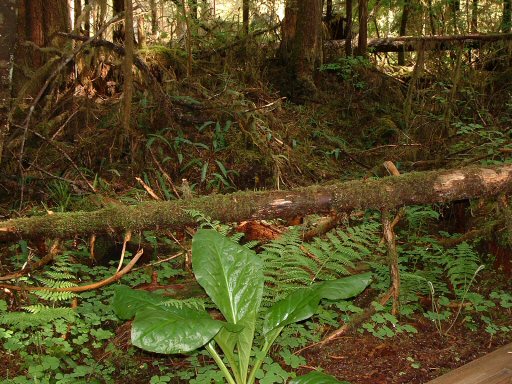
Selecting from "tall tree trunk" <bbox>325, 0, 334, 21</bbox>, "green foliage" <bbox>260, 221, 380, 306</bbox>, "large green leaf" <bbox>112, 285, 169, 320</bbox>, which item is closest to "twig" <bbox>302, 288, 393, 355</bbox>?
"green foliage" <bbox>260, 221, 380, 306</bbox>

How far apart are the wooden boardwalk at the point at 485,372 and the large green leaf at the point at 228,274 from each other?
105cm

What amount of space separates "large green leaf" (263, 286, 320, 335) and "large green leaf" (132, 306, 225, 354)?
38cm

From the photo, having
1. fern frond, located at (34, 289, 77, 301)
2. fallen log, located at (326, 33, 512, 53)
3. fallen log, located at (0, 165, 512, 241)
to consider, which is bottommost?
fern frond, located at (34, 289, 77, 301)

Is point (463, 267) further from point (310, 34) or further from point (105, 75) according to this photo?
point (310, 34)

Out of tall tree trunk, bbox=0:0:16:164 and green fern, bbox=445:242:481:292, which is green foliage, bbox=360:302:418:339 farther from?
tall tree trunk, bbox=0:0:16:164

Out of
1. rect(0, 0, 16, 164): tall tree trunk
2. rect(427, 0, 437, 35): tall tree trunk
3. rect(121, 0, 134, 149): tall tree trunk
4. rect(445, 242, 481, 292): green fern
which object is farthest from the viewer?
rect(427, 0, 437, 35): tall tree trunk

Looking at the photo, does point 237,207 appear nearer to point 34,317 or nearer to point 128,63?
point 34,317

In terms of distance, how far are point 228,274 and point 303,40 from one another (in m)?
6.60

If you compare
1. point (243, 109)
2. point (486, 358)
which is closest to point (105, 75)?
point (243, 109)

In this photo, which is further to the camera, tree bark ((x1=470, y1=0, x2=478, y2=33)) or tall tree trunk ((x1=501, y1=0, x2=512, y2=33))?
tree bark ((x1=470, y1=0, x2=478, y2=33))

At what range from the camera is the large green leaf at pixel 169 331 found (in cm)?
208

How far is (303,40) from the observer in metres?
8.50

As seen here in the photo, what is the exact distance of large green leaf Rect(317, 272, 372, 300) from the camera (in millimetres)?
2490

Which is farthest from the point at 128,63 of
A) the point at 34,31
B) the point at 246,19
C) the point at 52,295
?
the point at 246,19
